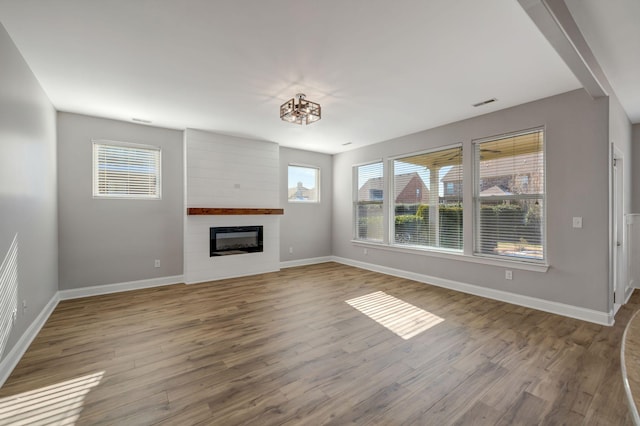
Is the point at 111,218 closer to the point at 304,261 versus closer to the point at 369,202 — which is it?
the point at 304,261

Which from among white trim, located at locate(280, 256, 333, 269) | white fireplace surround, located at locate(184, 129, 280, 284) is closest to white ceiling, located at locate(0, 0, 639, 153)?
white fireplace surround, located at locate(184, 129, 280, 284)

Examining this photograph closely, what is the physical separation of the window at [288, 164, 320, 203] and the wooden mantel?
0.77 metres

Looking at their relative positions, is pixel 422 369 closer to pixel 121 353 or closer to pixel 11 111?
pixel 121 353

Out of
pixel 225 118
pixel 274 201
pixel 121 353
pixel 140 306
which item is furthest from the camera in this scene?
pixel 274 201

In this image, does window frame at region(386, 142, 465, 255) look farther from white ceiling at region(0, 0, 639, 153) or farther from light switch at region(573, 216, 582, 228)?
light switch at region(573, 216, 582, 228)

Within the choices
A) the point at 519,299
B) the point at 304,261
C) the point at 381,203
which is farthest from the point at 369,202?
the point at 519,299

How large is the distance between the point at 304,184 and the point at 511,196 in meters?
4.13

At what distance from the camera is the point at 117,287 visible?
14.7ft

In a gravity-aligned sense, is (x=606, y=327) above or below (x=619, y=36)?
below

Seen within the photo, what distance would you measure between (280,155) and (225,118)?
198cm

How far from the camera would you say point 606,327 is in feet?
10.1

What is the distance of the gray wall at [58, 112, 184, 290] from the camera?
4145mm

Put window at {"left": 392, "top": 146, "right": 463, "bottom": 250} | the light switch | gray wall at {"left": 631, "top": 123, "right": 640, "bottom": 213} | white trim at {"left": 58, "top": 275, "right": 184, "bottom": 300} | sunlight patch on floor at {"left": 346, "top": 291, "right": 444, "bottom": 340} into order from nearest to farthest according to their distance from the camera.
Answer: sunlight patch on floor at {"left": 346, "top": 291, "right": 444, "bottom": 340} < the light switch < white trim at {"left": 58, "top": 275, "right": 184, "bottom": 300} < gray wall at {"left": 631, "top": 123, "right": 640, "bottom": 213} < window at {"left": 392, "top": 146, "right": 463, "bottom": 250}

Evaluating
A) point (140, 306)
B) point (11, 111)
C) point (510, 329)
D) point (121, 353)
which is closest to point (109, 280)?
point (140, 306)
